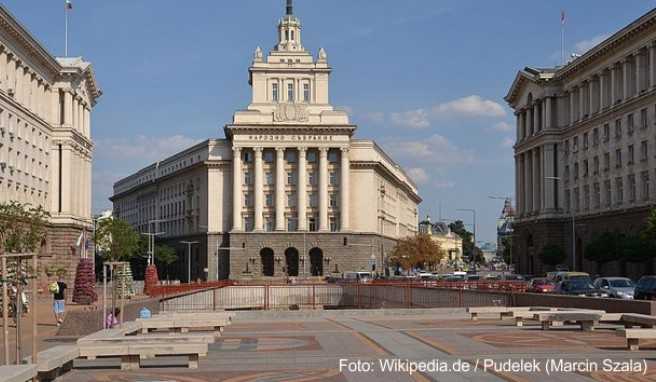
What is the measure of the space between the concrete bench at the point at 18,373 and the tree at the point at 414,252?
146 m

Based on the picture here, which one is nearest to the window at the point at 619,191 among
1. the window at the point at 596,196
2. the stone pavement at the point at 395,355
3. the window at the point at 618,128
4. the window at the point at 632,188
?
the window at the point at 632,188

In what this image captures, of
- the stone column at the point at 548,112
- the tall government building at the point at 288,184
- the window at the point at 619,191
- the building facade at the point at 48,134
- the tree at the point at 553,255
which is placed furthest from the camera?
the tall government building at the point at 288,184

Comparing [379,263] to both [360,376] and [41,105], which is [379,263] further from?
[360,376]

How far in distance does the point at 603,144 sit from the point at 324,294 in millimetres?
34896

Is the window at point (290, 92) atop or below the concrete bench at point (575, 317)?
atop

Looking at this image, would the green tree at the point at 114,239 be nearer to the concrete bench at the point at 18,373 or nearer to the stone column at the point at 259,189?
the stone column at the point at 259,189

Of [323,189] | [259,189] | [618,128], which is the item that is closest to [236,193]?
[259,189]

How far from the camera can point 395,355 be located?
26406mm

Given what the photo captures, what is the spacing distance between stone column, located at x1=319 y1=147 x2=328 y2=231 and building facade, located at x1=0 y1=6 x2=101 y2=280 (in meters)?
39.1

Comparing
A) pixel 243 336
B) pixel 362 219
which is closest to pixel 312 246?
pixel 362 219

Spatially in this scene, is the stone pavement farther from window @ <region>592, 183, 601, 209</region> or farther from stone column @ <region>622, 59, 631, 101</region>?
window @ <region>592, 183, 601, 209</region>

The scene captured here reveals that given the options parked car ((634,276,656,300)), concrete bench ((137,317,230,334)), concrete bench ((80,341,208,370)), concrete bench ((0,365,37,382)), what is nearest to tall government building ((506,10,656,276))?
parked car ((634,276,656,300))

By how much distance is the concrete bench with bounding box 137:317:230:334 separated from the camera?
3350 centimetres

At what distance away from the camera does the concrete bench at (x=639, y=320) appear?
31005mm
